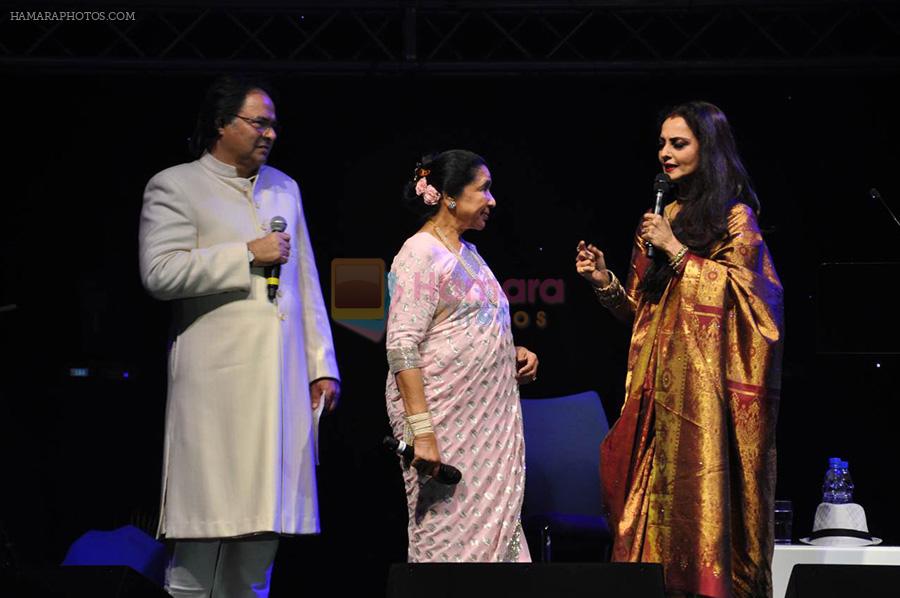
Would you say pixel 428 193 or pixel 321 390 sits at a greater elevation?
pixel 428 193

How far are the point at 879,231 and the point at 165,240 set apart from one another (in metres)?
3.93

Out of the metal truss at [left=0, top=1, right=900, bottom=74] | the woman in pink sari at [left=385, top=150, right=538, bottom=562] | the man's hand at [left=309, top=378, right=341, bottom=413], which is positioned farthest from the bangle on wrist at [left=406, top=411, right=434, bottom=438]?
the metal truss at [left=0, top=1, right=900, bottom=74]

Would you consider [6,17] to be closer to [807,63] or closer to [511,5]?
[511,5]

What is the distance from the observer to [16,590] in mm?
2389

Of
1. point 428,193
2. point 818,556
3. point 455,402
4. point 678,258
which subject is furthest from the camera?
point 818,556

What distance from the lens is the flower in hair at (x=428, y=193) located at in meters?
3.87

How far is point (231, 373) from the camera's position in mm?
3439

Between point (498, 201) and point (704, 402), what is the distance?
2891mm

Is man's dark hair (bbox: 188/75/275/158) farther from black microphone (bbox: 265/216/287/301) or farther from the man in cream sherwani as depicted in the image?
black microphone (bbox: 265/216/287/301)

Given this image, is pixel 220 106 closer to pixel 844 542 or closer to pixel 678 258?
pixel 678 258

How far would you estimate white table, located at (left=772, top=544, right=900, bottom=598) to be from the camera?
4094mm

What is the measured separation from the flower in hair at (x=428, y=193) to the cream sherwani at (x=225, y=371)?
1.77 ft

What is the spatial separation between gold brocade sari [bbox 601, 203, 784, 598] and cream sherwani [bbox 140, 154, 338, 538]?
942 millimetres

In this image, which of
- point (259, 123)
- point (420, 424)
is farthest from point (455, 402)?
point (259, 123)
